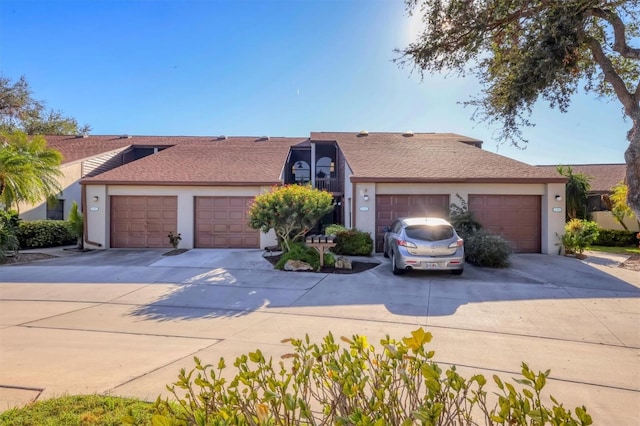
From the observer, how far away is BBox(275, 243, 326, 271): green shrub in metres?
9.62

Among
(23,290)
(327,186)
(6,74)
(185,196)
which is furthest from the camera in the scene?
(6,74)

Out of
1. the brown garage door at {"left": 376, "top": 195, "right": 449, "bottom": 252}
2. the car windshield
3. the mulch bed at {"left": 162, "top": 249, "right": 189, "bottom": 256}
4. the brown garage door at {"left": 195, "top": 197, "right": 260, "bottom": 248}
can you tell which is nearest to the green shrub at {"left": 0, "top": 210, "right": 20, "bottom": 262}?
the mulch bed at {"left": 162, "top": 249, "right": 189, "bottom": 256}

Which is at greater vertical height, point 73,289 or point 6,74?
point 6,74

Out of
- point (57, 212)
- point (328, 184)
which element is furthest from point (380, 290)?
point (57, 212)

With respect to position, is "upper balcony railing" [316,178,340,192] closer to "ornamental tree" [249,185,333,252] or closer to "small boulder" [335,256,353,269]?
"ornamental tree" [249,185,333,252]

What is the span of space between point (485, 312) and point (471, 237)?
4.74 metres

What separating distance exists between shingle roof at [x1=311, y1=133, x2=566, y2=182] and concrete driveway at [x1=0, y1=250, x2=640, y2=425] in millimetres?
3764

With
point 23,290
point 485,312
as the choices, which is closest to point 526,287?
point 485,312

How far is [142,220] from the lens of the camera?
1349cm

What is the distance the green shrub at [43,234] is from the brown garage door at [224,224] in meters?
6.31

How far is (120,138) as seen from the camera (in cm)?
2298

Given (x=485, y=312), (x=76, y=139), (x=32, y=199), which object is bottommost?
(x=485, y=312)

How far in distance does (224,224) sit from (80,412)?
1081cm

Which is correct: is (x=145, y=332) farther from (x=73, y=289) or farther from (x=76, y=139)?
(x=76, y=139)
